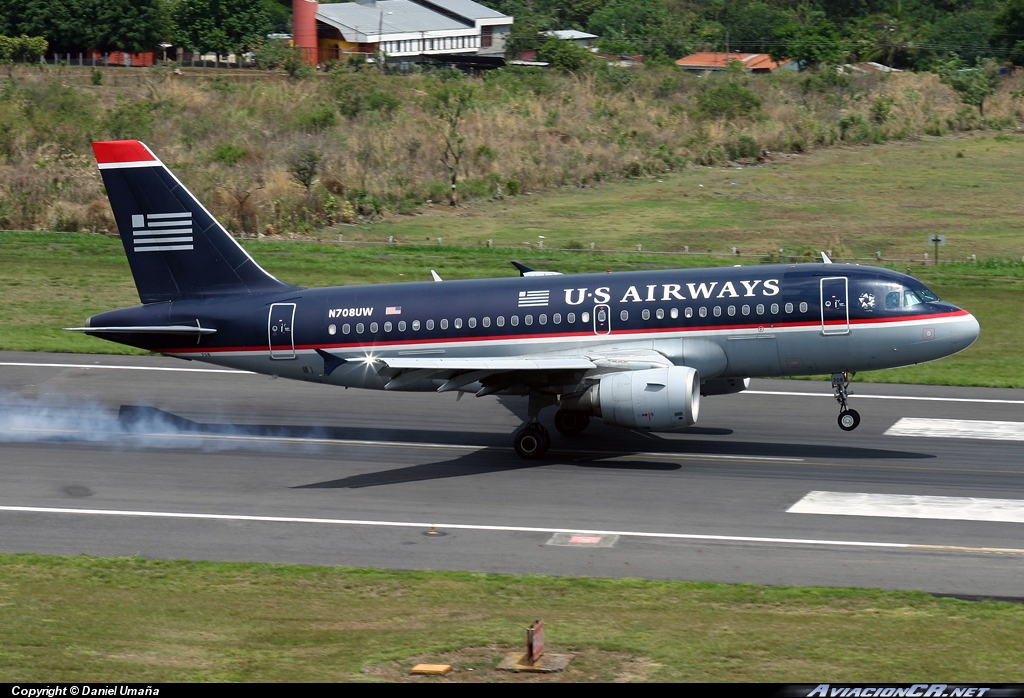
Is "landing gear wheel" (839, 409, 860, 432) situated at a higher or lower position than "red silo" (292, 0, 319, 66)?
lower

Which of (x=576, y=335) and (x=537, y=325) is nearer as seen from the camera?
(x=576, y=335)

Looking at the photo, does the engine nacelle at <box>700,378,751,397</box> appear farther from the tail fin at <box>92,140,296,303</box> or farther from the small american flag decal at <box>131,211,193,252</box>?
the small american flag decal at <box>131,211,193,252</box>

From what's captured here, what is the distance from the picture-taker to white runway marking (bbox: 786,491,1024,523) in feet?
81.8

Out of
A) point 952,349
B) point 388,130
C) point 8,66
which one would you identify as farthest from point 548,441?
point 8,66

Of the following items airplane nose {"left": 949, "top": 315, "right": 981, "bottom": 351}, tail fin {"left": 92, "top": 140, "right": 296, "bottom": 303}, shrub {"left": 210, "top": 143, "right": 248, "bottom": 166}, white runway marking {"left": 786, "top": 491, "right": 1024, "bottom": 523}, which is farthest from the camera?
shrub {"left": 210, "top": 143, "right": 248, "bottom": 166}

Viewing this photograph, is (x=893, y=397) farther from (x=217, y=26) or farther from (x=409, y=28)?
(x=409, y=28)

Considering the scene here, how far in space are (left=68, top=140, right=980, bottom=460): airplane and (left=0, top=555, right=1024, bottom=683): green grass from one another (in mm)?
7262

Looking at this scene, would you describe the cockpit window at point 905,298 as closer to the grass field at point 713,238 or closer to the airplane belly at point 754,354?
the airplane belly at point 754,354

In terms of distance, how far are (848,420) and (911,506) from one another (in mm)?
5082

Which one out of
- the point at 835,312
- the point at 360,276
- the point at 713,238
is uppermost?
the point at 713,238

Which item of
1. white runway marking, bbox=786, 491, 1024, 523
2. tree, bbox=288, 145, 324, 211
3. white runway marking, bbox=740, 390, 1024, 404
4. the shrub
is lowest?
white runway marking, bbox=786, 491, 1024, 523

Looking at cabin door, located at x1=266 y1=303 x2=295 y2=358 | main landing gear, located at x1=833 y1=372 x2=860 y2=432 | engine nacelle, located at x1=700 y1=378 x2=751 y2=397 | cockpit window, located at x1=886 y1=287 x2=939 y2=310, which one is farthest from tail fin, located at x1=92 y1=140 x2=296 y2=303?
cockpit window, located at x1=886 y1=287 x2=939 y2=310

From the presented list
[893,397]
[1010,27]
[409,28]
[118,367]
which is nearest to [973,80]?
[1010,27]

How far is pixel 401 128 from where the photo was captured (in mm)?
86000
